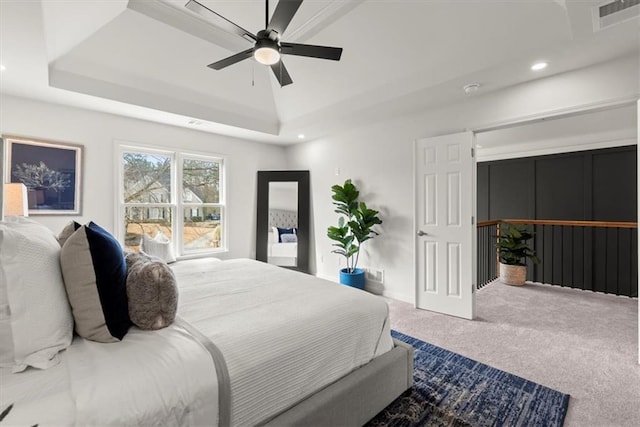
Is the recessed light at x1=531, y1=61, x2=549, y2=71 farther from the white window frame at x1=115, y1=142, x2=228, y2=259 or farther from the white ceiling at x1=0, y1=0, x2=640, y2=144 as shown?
the white window frame at x1=115, y1=142, x2=228, y2=259

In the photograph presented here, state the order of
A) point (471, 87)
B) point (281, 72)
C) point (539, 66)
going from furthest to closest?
point (471, 87) → point (539, 66) → point (281, 72)

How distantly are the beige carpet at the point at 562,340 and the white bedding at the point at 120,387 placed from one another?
2.10 meters

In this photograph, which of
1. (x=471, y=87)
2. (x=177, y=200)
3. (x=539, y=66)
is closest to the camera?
(x=539, y=66)

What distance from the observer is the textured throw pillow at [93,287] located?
3.84 feet

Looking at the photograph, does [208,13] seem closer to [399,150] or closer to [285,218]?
[399,150]

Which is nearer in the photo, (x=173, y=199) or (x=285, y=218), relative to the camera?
(x=173, y=199)

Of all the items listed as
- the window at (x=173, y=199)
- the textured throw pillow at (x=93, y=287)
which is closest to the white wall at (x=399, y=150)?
the window at (x=173, y=199)

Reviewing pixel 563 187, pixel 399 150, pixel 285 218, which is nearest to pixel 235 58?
pixel 399 150

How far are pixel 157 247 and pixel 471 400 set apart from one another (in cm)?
339

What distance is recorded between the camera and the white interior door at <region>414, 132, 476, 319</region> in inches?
128

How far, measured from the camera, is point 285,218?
5.14m

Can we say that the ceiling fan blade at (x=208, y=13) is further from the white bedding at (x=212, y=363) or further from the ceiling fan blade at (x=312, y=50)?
the white bedding at (x=212, y=363)

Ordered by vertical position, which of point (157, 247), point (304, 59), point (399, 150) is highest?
point (304, 59)

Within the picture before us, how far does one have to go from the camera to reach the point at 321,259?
16.5ft
